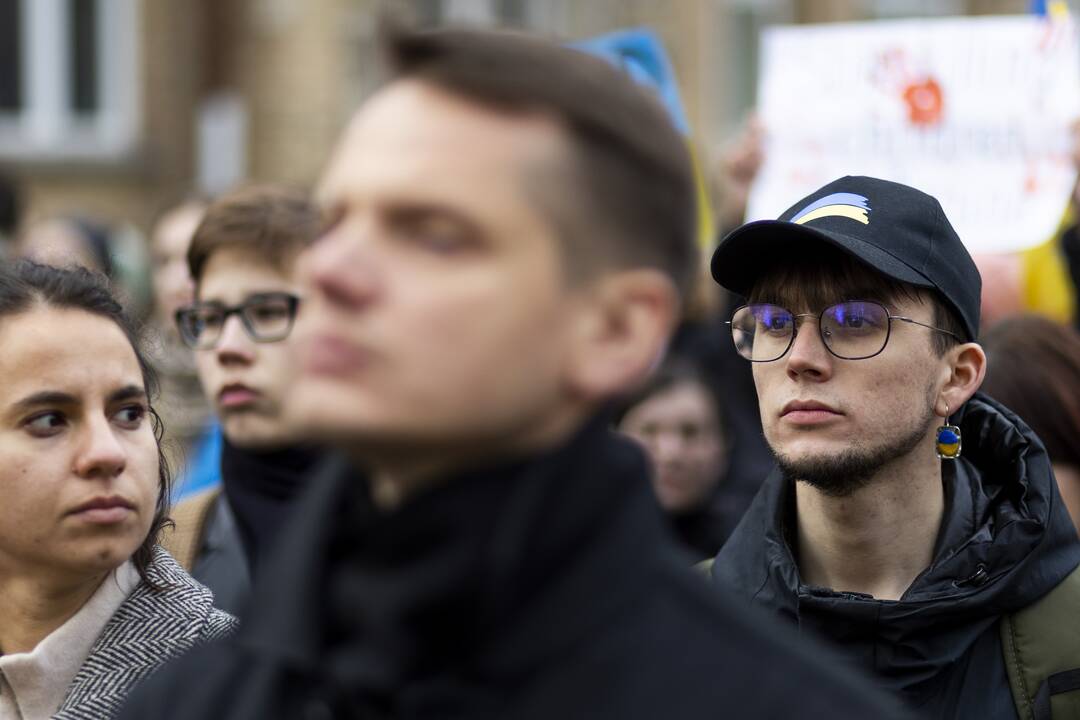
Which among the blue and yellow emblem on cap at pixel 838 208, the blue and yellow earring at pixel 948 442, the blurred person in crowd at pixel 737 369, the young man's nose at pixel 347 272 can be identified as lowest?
the blurred person in crowd at pixel 737 369

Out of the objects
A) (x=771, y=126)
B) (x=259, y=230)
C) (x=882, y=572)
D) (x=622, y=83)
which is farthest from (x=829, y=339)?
(x=771, y=126)

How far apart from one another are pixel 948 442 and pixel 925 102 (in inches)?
106

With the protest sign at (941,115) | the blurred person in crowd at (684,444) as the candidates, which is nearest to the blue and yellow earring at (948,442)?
the protest sign at (941,115)

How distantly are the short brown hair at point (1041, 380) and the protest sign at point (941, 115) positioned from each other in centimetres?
127

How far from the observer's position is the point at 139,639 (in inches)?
107

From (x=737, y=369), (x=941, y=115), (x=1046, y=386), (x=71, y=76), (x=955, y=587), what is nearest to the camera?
(x=955, y=587)

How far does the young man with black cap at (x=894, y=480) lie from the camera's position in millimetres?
2824

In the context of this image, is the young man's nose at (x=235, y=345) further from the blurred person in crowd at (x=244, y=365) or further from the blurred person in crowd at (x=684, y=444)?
the blurred person in crowd at (x=684, y=444)

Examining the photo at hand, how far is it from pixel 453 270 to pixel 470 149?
5.4 inches

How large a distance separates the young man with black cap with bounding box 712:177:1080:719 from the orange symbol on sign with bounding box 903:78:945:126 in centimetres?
242

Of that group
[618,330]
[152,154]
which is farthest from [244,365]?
[152,154]

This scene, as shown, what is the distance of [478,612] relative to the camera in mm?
1577

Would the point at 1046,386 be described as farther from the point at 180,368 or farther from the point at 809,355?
the point at 180,368

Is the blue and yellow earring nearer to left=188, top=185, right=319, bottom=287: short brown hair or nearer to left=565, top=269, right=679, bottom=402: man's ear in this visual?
left=565, top=269, right=679, bottom=402: man's ear
